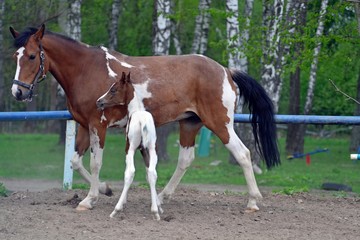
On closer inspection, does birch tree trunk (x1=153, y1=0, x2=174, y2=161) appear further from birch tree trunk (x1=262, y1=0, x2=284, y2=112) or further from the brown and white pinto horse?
the brown and white pinto horse

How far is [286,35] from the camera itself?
46.1ft

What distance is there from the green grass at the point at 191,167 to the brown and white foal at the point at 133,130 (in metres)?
3.23

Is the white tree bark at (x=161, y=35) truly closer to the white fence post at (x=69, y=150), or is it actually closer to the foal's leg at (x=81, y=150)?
the white fence post at (x=69, y=150)

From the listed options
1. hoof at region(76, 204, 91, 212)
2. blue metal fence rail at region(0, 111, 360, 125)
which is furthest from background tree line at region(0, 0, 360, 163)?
hoof at region(76, 204, 91, 212)

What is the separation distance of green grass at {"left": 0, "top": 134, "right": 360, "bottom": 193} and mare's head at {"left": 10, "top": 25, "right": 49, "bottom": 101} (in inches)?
141

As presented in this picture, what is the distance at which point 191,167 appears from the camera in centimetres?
1919

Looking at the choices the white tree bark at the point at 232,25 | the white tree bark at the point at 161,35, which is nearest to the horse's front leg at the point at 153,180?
the white tree bark at the point at 232,25

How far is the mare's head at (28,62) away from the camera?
9711 millimetres

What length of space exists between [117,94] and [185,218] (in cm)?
172

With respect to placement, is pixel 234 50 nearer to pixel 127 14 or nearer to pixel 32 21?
pixel 32 21

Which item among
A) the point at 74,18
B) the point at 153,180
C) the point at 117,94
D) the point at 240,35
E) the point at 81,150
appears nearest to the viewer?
the point at 153,180

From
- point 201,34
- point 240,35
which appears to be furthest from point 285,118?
point 201,34

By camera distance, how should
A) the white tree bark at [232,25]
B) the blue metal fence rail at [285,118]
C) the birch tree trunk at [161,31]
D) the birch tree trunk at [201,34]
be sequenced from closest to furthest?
the blue metal fence rail at [285,118] → the white tree bark at [232,25] → the birch tree trunk at [161,31] → the birch tree trunk at [201,34]

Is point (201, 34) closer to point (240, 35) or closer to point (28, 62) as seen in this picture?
point (240, 35)
